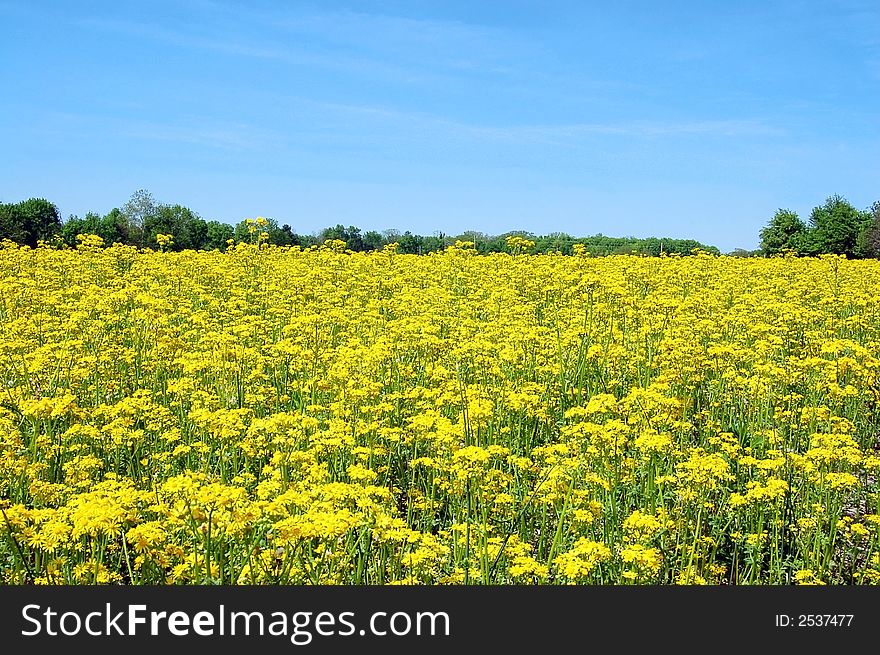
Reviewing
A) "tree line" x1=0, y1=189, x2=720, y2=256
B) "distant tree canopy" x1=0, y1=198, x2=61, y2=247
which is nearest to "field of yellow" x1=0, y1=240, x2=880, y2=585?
"tree line" x1=0, y1=189, x2=720, y2=256

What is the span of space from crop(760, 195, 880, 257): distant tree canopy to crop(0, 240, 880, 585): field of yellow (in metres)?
56.7

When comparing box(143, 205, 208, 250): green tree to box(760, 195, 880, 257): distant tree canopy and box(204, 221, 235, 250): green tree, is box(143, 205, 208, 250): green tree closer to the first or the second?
box(204, 221, 235, 250): green tree

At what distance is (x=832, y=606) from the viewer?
13.0ft

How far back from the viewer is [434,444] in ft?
18.2

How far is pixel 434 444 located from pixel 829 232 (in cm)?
6845

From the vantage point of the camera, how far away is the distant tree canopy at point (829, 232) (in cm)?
6241

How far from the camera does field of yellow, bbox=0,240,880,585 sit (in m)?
4.08

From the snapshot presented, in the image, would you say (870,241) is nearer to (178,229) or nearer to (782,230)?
(782,230)

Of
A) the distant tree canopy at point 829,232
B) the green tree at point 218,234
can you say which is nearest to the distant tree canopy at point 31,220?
the green tree at point 218,234

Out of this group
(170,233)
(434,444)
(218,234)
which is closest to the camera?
(434,444)


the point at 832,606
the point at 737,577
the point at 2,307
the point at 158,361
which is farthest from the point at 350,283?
the point at 832,606

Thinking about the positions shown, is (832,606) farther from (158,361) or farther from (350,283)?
(350,283)

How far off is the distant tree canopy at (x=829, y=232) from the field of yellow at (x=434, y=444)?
56684 millimetres

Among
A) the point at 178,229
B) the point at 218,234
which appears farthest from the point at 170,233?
the point at 218,234
